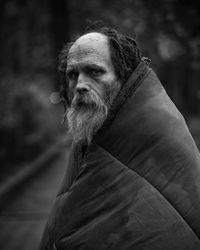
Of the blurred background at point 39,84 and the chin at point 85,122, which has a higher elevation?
the chin at point 85,122

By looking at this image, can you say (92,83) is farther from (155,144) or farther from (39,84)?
(39,84)

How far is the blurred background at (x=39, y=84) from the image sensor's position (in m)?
7.53

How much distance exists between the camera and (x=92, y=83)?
6.17 ft

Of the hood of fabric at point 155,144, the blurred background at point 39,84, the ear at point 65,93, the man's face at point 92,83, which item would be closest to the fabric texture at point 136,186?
the hood of fabric at point 155,144

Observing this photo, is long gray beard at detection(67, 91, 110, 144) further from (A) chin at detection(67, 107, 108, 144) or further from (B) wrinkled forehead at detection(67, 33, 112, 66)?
(B) wrinkled forehead at detection(67, 33, 112, 66)

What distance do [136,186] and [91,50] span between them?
652 mm

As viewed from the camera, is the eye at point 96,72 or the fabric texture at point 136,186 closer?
the fabric texture at point 136,186

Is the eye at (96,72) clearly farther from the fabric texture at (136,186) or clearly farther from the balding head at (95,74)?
the fabric texture at (136,186)

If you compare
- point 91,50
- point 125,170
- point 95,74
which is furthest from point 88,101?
point 125,170

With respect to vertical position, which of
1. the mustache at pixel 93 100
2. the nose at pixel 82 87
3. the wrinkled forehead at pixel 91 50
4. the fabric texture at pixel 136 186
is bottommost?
the fabric texture at pixel 136 186

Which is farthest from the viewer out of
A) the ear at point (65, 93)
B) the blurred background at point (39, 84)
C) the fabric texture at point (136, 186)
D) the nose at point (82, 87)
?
the blurred background at point (39, 84)

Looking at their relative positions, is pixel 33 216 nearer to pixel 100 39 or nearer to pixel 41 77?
pixel 100 39

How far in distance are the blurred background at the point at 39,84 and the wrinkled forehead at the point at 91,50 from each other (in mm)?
323

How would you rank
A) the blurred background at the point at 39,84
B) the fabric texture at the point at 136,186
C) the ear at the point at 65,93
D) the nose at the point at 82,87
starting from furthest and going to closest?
the blurred background at the point at 39,84
the ear at the point at 65,93
the nose at the point at 82,87
the fabric texture at the point at 136,186
